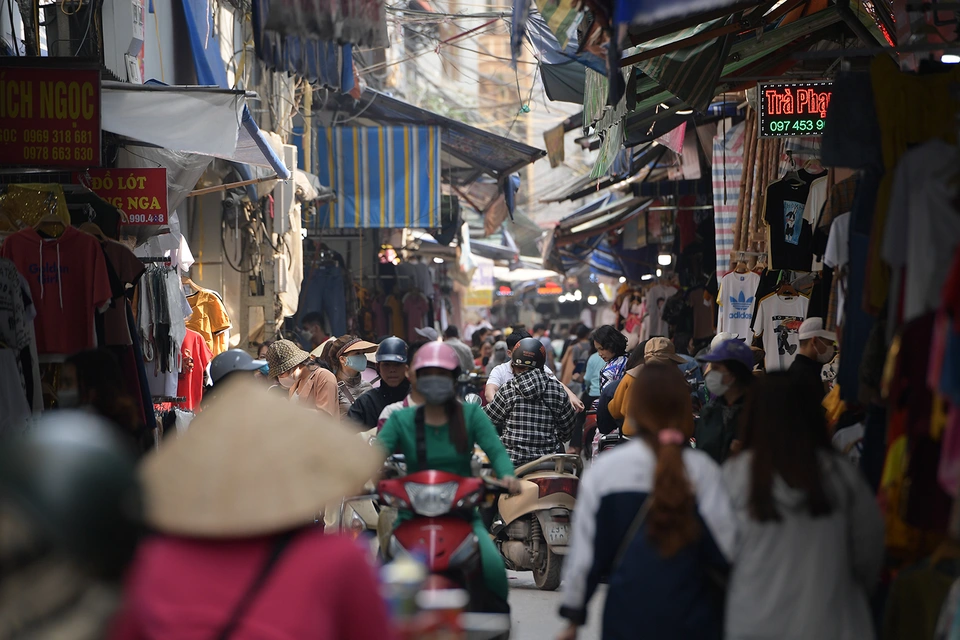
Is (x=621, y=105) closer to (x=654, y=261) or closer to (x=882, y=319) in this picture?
(x=882, y=319)

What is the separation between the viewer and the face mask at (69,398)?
20.0ft

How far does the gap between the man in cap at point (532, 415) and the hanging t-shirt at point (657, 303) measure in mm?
9738

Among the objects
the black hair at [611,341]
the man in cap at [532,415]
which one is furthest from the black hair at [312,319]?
the man in cap at [532,415]

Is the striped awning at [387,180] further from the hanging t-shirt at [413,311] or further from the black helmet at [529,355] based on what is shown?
the black helmet at [529,355]

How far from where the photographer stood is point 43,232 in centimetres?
787

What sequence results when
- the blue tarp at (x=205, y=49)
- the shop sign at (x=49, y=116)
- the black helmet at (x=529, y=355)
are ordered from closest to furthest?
the shop sign at (x=49, y=116), the black helmet at (x=529, y=355), the blue tarp at (x=205, y=49)

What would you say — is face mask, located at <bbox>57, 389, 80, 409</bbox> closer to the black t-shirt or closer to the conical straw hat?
the conical straw hat

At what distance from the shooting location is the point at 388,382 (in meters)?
9.44

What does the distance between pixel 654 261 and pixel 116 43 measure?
46.4ft

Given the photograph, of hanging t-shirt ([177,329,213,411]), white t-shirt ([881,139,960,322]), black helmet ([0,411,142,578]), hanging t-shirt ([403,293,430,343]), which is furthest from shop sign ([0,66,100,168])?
hanging t-shirt ([403,293,430,343])

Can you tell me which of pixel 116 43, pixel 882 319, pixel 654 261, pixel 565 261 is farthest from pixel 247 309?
pixel 565 261

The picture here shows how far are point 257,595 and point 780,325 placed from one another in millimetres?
8775

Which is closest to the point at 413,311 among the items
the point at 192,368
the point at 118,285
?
the point at 192,368

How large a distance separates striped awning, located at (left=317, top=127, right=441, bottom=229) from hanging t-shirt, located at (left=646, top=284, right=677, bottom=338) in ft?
12.3
